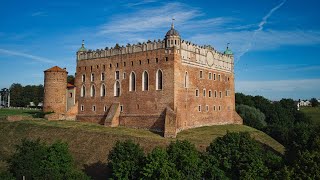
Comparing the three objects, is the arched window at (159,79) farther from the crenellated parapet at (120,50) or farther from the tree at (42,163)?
the tree at (42,163)

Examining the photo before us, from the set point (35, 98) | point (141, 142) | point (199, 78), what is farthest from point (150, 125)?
point (35, 98)

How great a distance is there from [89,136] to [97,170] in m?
7.14

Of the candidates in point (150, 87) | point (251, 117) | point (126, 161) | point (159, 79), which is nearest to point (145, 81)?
point (150, 87)

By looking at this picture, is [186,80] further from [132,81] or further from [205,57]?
[132,81]

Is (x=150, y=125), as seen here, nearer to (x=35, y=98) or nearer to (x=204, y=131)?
(x=204, y=131)

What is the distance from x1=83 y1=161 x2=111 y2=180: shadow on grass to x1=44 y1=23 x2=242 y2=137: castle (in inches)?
315

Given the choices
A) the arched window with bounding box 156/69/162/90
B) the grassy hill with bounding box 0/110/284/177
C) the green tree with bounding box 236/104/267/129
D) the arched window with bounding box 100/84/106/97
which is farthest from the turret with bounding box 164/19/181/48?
the green tree with bounding box 236/104/267/129

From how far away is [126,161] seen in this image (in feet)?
88.2

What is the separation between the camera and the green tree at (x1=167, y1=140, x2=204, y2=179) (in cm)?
2572

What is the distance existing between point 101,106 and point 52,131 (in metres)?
8.10

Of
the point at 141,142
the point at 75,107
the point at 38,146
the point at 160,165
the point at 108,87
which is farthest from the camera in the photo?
the point at 75,107

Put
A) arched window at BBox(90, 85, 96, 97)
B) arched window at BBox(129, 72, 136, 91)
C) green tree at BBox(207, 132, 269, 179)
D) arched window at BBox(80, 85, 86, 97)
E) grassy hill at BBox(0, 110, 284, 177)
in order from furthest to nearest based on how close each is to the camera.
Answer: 1. arched window at BBox(80, 85, 86, 97)
2. arched window at BBox(90, 85, 96, 97)
3. arched window at BBox(129, 72, 136, 91)
4. grassy hill at BBox(0, 110, 284, 177)
5. green tree at BBox(207, 132, 269, 179)

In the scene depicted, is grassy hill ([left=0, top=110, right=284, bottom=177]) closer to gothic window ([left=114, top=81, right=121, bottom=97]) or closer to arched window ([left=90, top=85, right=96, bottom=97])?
gothic window ([left=114, top=81, right=121, bottom=97])

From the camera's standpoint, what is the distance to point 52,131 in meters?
42.0
